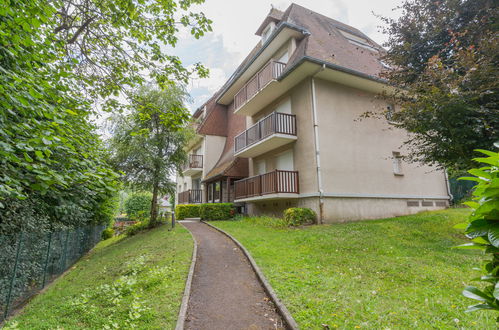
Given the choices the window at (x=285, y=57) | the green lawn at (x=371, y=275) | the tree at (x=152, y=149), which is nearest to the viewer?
the green lawn at (x=371, y=275)

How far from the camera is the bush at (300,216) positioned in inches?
438

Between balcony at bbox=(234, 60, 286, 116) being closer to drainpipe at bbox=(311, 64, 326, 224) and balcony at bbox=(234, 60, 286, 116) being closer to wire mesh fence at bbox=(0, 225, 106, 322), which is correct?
drainpipe at bbox=(311, 64, 326, 224)

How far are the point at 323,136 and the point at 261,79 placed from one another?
16.4 ft

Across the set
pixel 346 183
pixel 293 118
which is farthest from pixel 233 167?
pixel 346 183

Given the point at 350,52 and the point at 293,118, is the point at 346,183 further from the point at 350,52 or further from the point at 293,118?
the point at 350,52

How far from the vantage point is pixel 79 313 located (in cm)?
456

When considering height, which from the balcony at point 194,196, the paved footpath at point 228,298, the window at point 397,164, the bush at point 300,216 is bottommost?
the paved footpath at point 228,298

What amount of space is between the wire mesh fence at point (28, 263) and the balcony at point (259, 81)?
36.3 ft

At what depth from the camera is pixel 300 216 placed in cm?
1123

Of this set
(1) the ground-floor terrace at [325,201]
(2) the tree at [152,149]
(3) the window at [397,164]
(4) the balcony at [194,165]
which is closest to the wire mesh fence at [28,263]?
(2) the tree at [152,149]

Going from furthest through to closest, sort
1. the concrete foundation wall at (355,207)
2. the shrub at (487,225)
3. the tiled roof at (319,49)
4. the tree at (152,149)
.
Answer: the tree at (152,149), the tiled roof at (319,49), the concrete foundation wall at (355,207), the shrub at (487,225)

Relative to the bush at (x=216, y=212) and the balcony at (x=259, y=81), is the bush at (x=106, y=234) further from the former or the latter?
the balcony at (x=259, y=81)

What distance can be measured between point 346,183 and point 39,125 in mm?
11450

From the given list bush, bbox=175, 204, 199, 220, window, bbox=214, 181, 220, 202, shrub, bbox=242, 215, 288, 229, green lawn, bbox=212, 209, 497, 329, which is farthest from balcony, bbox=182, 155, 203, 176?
green lawn, bbox=212, 209, 497, 329
